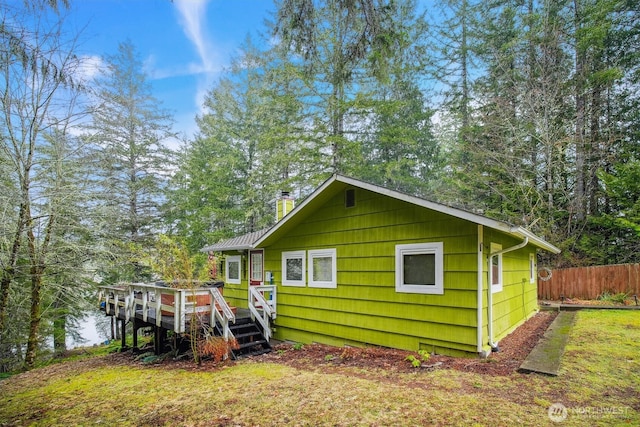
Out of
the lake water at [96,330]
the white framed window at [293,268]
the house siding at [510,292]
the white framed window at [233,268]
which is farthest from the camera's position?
the lake water at [96,330]

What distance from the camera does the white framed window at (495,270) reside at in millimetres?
5855

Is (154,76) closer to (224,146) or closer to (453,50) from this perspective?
(224,146)

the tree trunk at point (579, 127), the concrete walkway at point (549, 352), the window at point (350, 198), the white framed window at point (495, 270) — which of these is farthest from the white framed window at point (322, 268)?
the tree trunk at point (579, 127)

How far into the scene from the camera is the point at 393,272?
6.38m

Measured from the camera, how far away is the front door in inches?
371

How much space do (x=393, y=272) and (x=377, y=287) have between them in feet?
1.67

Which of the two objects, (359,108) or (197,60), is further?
(359,108)

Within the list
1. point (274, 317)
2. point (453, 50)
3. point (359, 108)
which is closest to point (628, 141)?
point (453, 50)

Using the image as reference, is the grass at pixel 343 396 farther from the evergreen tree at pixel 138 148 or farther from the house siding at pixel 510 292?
the evergreen tree at pixel 138 148

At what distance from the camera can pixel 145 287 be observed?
307 inches

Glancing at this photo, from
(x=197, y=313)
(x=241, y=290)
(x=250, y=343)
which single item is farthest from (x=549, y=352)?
(x=241, y=290)

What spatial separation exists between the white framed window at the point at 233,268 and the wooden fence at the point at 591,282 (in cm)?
1146

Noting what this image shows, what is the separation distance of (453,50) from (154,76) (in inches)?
586

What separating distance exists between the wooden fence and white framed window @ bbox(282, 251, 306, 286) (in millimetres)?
10124
